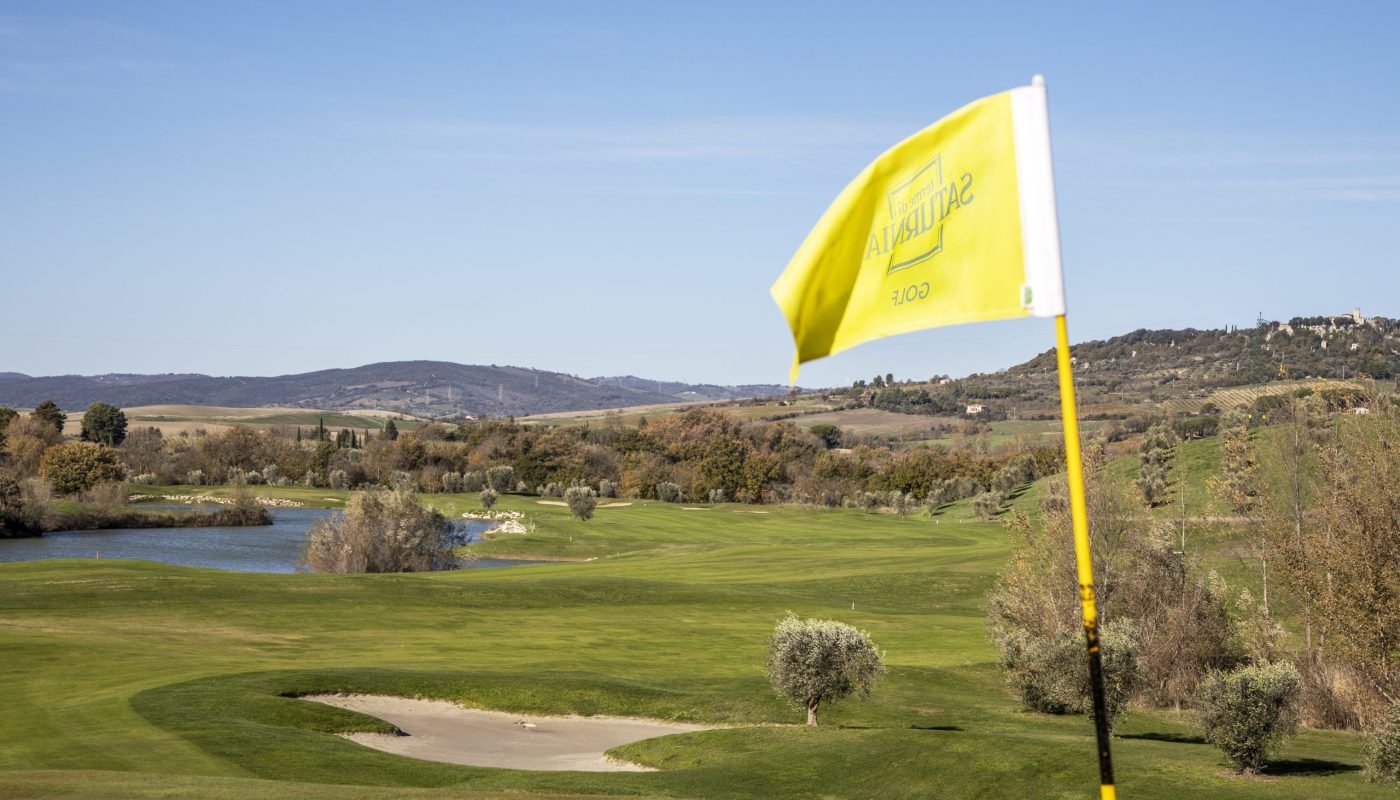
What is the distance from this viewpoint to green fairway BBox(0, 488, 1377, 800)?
2573 centimetres

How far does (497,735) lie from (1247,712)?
18.3m

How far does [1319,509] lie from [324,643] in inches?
1421

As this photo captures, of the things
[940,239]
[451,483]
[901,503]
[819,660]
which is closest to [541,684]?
[819,660]

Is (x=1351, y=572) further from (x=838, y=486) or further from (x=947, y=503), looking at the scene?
(x=838, y=486)

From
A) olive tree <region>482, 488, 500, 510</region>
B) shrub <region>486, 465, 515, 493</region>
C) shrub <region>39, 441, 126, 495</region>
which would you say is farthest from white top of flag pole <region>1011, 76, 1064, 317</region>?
shrub <region>486, 465, 515, 493</region>

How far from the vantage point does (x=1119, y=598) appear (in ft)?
152

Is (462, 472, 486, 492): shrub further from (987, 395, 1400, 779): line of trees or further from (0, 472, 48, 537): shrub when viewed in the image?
(987, 395, 1400, 779): line of trees

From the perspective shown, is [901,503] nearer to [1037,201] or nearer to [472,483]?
[472,483]

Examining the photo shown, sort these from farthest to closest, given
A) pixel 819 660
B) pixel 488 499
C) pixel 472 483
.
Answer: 1. pixel 472 483
2. pixel 488 499
3. pixel 819 660

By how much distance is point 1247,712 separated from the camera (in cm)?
2612

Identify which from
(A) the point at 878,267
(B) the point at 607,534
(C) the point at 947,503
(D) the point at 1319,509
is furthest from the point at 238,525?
(A) the point at 878,267

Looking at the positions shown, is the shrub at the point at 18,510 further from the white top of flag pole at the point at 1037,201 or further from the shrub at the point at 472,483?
the white top of flag pole at the point at 1037,201

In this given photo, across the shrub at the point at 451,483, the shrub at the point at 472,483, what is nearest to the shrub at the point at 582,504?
the shrub at the point at 472,483

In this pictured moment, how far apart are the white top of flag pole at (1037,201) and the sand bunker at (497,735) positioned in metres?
23.0
